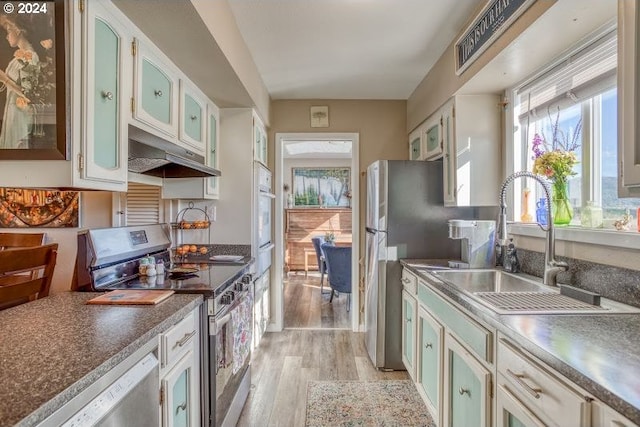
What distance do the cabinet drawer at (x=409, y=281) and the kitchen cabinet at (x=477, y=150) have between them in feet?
1.98

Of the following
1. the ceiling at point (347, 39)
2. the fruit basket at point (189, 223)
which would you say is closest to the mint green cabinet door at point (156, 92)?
the ceiling at point (347, 39)

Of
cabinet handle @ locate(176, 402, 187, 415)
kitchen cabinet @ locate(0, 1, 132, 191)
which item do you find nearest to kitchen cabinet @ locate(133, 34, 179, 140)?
kitchen cabinet @ locate(0, 1, 132, 191)

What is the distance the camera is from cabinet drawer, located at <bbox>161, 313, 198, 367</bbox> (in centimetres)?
124

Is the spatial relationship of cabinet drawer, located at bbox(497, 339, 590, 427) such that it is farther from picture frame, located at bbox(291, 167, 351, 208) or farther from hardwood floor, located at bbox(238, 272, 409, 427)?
picture frame, located at bbox(291, 167, 351, 208)

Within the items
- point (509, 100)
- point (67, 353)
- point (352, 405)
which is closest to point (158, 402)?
point (67, 353)

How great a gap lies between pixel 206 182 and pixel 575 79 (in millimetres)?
2356

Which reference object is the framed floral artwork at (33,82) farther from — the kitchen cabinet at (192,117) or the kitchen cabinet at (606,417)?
the kitchen cabinet at (606,417)

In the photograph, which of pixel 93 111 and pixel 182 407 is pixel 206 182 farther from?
pixel 182 407

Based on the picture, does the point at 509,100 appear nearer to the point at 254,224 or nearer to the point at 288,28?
the point at 288,28

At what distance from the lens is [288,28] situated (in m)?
2.26

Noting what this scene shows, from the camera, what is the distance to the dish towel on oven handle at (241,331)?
200 cm

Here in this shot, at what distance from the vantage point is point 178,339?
1346 millimetres

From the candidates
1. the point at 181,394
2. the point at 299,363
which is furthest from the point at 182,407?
the point at 299,363

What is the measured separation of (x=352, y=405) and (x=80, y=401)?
184 centimetres
